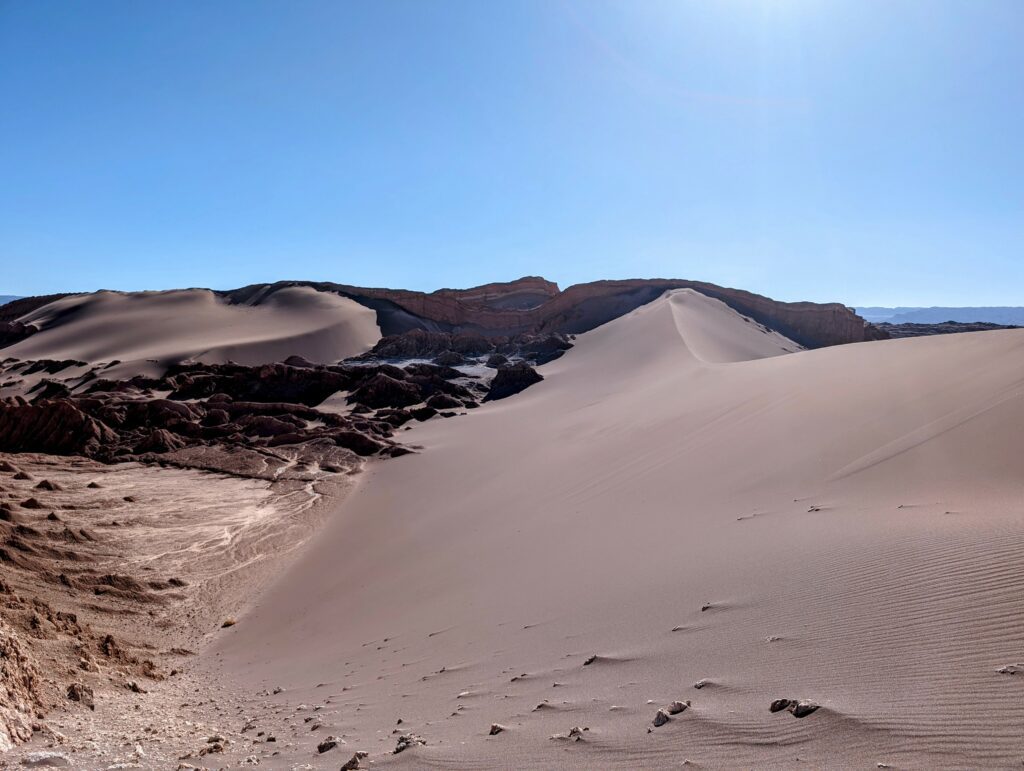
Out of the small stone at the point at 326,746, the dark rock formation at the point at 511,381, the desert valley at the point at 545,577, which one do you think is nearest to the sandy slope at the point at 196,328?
the dark rock formation at the point at 511,381

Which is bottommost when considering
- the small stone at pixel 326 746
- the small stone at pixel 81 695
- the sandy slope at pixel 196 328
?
the small stone at pixel 81 695

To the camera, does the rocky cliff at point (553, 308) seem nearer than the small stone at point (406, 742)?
No

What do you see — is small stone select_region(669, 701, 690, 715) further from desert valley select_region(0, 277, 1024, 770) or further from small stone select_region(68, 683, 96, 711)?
small stone select_region(68, 683, 96, 711)

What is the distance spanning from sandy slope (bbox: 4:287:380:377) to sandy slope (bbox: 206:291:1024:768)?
2763 centimetres

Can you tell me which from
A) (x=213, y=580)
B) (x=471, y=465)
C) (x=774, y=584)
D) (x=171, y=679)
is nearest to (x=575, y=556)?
(x=774, y=584)

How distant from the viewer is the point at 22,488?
39.7 ft

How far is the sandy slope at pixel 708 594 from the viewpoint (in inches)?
104

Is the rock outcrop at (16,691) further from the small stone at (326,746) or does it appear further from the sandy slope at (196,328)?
the sandy slope at (196,328)

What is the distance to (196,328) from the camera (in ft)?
143

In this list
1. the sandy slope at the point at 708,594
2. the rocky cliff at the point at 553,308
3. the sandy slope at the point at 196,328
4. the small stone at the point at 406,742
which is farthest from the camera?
the rocky cliff at the point at 553,308

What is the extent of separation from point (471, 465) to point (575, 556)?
24.9ft

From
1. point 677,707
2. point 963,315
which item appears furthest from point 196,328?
point 963,315

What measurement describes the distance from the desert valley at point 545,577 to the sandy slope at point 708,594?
3cm

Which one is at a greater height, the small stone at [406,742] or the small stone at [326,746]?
the small stone at [406,742]
